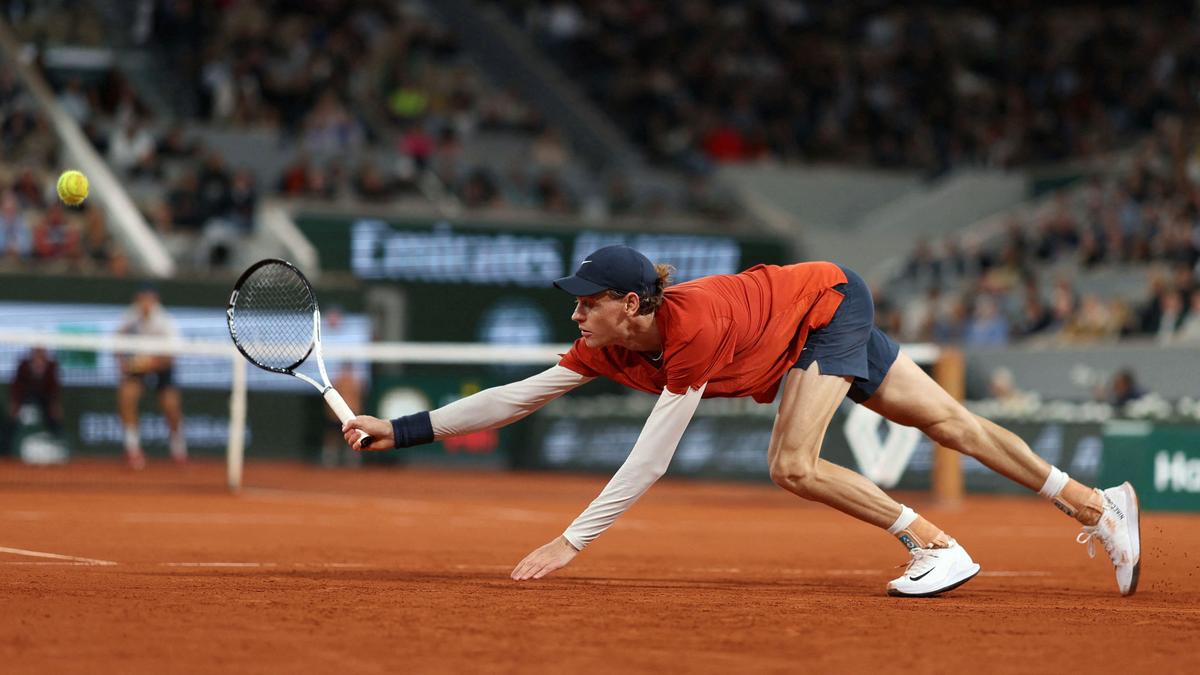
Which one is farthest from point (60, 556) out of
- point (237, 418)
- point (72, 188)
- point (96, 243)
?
point (96, 243)

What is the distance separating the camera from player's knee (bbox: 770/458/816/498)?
23.0 ft

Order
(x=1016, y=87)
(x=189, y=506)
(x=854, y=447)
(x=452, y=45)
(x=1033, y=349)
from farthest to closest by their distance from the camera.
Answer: (x=1016, y=87) → (x=452, y=45) → (x=1033, y=349) → (x=854, y=447) → (x=189, y=506)

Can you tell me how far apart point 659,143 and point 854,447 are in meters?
15.0

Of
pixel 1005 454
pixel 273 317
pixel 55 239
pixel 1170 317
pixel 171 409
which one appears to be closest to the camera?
pixel 1005 454

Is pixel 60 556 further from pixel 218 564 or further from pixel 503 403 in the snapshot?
pixel 503 403

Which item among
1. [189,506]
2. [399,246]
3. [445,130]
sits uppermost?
[445,130]

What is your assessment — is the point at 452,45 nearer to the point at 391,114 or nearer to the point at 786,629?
the point at 391,114

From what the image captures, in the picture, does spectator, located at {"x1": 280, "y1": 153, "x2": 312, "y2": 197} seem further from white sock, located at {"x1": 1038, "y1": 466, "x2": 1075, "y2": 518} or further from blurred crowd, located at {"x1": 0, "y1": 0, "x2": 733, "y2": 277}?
white sock, located at {"x1": 1038, "y1": 466, "x2": 1075, "y2": 518}

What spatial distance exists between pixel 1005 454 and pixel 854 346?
0.94 metres

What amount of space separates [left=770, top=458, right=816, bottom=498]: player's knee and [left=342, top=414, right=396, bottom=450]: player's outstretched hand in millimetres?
1633

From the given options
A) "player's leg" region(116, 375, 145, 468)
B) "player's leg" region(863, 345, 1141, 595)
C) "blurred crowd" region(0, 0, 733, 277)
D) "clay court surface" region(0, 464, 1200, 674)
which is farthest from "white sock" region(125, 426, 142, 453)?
"player's leg" region(863, 345, 1141, 595)

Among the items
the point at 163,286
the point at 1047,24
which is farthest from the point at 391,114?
the point at 1047,24

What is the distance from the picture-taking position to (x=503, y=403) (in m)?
7.37

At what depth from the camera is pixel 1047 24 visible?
3206 cm
